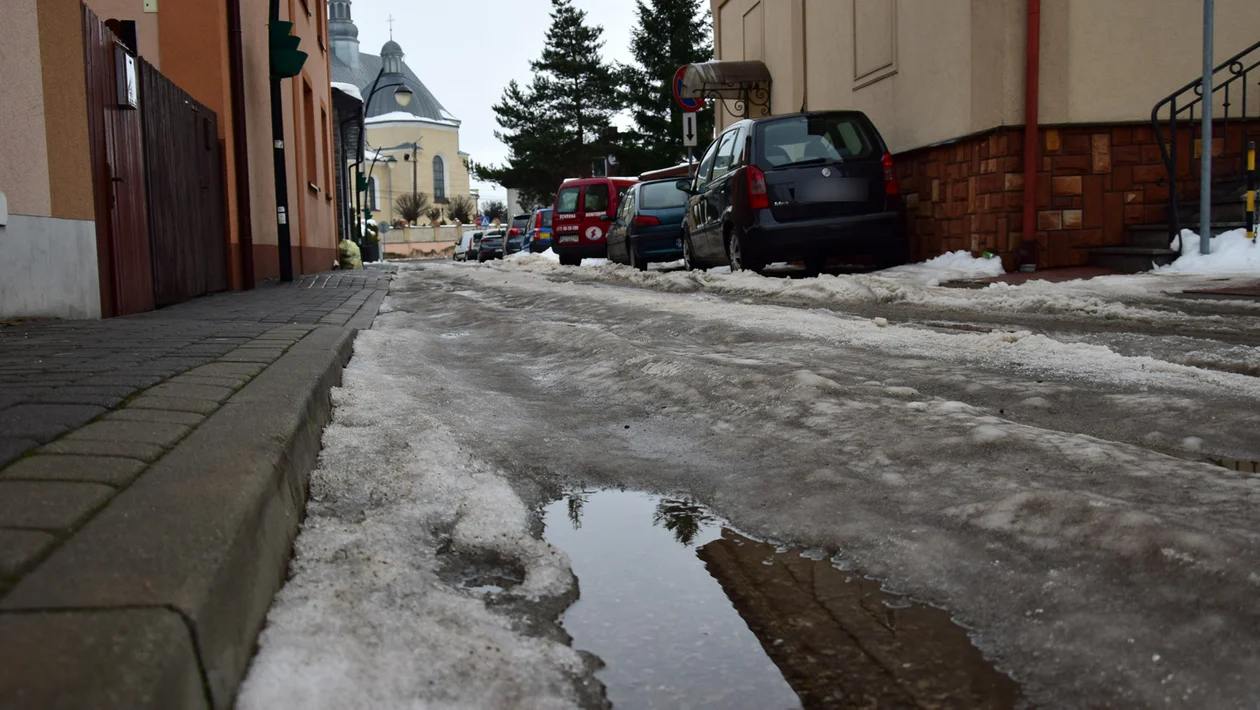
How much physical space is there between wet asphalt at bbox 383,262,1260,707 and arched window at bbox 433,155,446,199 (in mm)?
81339

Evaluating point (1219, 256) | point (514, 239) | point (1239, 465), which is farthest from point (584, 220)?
point (1239, 465)

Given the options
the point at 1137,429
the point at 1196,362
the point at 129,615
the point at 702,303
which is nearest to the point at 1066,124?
the point at 702,303

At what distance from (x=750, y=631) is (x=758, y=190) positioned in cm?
944

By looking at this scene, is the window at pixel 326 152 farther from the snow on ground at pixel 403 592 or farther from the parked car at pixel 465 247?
the parked car at pixel 465 247

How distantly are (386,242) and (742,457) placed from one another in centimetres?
7387

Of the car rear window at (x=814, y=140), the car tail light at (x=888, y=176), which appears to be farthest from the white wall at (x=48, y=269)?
the car tail light at (x=888, y=176)

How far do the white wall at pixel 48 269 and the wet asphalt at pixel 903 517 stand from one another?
309 centimetres

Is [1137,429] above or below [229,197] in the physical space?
below

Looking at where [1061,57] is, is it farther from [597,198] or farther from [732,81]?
[597,198]

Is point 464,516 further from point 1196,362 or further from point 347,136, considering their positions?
point 347,136

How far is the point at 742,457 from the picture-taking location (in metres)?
3.27

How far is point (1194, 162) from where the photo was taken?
1054 centimetres

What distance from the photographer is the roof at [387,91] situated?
80.1 metres

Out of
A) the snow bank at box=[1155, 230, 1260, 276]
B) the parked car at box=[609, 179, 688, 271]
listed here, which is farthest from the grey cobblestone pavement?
the parked car at box=[609, 179, 688, 271]
